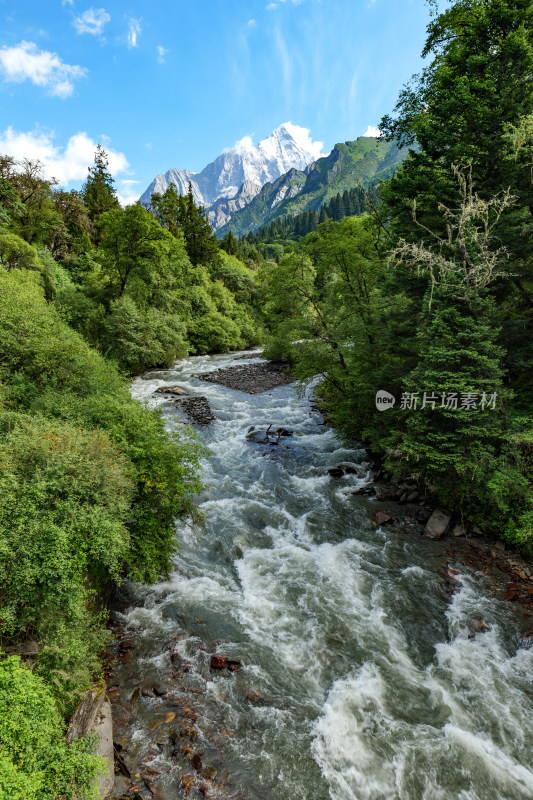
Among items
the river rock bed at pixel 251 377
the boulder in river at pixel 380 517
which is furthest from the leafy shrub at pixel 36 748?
the river rock bed at pixel 251 377

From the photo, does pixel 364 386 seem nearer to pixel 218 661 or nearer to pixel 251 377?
pixel 218 661

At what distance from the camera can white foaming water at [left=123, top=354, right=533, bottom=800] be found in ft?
15.8

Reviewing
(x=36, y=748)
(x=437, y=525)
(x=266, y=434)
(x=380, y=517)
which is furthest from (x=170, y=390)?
(x=36, y=748)

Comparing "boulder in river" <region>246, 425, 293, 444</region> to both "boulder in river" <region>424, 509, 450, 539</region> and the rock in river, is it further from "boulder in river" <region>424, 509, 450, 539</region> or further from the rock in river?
the rock in river

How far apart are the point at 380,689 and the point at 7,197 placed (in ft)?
110

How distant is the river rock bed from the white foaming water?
49.9 ft

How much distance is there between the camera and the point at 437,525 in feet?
31.7

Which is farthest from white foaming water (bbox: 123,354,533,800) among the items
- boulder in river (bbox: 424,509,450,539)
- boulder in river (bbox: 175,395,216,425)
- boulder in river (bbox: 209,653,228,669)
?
boulder in river (bbox: 175,395,216,425)

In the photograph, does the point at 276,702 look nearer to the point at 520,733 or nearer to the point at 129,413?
the point at 520,733

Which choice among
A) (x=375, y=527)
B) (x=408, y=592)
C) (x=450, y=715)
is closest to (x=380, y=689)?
(x=450, y=715)

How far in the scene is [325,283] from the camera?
16.7m

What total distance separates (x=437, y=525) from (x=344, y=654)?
483 cm

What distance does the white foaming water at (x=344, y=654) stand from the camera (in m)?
4.81

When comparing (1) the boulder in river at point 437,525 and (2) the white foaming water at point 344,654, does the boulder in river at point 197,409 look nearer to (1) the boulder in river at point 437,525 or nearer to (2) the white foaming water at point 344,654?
(2) the white foaming water at point 344,654
